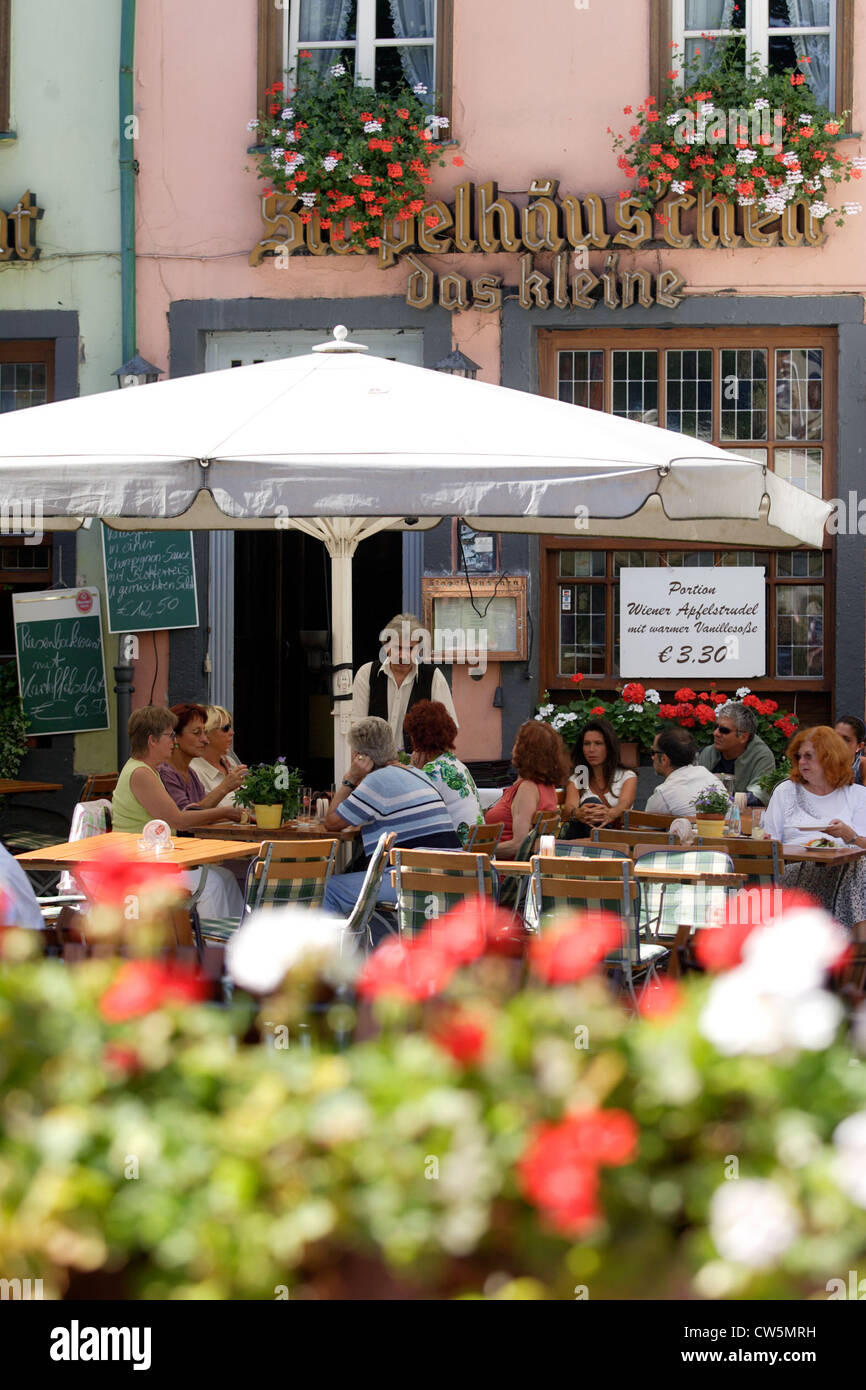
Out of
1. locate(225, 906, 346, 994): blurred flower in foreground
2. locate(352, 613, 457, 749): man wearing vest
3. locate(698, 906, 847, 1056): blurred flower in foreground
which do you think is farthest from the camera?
locate(352, 613, 457, 749): man wearing vest

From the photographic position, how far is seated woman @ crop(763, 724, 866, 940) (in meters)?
7.45

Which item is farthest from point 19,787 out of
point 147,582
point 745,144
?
point 745,144

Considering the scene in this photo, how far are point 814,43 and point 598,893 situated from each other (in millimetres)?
7534

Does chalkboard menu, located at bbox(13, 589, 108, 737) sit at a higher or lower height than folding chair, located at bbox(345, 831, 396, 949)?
higher

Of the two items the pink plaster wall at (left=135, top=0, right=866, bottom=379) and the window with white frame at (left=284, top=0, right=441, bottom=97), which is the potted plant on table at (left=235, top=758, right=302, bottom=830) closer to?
the pink plaster wall at (left=135, top=0, right=866, bottom=379)

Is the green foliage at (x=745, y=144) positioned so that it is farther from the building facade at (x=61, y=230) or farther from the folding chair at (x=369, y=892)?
the folding chair at (x=369, y=892)

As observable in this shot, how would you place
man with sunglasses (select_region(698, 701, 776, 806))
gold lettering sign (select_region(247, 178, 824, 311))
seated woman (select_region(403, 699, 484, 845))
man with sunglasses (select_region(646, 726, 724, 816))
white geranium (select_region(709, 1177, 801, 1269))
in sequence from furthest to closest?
gold lettering sign (select_region(247, 178, 824, 311)) → man with sunglasses (select_region(698, 701, 776, 806)) → man with sunglasses (select_region(646, 726, 724, 816)) → seated woman (select_region(403, 699, 484, 845)) → white geranium (select_region(709, 1177, 801, 1269))

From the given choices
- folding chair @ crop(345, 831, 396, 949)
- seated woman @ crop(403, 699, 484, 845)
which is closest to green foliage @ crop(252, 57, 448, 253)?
seated woman @ crop(403, 699, 484, 845)

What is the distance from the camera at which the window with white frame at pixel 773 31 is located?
10867 millimetres

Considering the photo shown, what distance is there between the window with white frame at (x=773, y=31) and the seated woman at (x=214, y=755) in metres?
5.68

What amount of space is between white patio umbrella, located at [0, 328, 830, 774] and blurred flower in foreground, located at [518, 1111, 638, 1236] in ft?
12.5

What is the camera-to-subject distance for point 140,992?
85.7 inches

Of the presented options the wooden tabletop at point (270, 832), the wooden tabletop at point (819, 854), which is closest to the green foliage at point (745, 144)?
the wooden tabletop at point (819, 854)

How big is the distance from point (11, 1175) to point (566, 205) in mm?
9741
